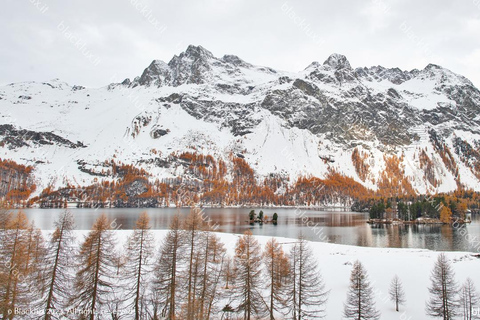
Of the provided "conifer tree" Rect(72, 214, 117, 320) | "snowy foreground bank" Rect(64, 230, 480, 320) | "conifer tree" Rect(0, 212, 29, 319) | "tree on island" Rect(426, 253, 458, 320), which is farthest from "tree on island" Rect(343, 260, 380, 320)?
"conifer tree" Rect(0, 212, 29, 319)

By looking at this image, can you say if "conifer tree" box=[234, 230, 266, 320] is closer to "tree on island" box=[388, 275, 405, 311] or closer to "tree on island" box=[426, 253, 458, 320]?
"tree on island" box=[388, 275, 405, 311]

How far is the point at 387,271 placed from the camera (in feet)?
149

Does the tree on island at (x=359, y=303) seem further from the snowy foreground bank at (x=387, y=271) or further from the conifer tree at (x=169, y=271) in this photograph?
the conifer tree at (x=169, y=271)

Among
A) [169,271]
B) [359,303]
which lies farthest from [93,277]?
[359,303]

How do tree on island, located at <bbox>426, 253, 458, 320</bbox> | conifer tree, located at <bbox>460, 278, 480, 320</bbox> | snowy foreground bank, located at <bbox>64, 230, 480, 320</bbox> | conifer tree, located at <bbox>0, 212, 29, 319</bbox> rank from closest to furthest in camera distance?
conifer tree, located at <bbox>0, 212, 29, 319</bbox>, conifer tree, located at <bbox>460, 278, 480, 320</bbox>, tree on island, located at <bbox>426, 253, 458, 320</bbox>, snowy foreground bank, located at <bbox>64, 230, 480, 320</bbox>

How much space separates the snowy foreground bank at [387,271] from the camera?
33.5m

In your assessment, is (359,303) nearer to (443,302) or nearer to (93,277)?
(443,302)

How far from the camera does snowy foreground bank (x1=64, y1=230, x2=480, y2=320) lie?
110ft

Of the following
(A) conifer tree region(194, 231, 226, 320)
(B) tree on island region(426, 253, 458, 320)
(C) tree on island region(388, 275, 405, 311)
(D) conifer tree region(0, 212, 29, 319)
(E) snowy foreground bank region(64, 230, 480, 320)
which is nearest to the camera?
(D) conifer tree region(0, 212, 29, 319)

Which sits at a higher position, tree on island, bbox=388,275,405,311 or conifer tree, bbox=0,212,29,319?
conifer tree, bbox=0,212,29,319

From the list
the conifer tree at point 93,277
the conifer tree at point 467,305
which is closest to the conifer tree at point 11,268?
the conifer tree at point 93,277

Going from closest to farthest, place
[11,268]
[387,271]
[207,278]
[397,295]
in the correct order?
[11,268]
[397,295]
[207,278]
[387,271]

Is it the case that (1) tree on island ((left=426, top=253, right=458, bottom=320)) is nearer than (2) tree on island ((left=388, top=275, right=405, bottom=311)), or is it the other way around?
(1) tree on island ((left=426, top=253, right=458, bottom=320))

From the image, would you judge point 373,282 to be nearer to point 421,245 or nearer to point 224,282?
point 224,282
